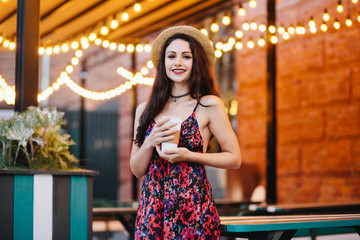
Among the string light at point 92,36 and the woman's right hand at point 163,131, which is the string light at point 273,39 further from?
the woman's right hand at point 163,131

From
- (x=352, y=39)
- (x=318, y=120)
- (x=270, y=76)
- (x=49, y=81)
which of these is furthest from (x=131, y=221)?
(x=49, y=81)

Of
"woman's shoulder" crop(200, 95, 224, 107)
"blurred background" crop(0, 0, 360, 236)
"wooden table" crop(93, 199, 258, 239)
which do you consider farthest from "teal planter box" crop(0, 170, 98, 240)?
"blurred background" crop(0, 0, 360, 236)

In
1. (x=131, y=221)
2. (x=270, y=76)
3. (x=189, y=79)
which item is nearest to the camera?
(x=189, y=79)

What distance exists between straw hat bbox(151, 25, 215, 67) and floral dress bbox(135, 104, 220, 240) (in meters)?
0.37

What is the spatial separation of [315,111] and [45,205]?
5.04m

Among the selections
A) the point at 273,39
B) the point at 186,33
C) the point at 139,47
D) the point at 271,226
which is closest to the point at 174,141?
the point at 186,33

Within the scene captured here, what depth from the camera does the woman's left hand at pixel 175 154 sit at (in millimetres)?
2357

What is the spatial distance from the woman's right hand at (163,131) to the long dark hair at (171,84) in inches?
8.6

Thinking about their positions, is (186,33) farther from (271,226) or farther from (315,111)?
(315,111)

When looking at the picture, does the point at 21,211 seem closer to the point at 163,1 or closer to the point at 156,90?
the point at 156,90

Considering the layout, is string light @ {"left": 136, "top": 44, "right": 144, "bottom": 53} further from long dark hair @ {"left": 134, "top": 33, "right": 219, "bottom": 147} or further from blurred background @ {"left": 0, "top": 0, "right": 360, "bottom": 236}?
long dark hair @ {"left": 134, "top": 33, "right": 219, "bottom": 147}

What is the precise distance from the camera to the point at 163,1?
23.2 ft

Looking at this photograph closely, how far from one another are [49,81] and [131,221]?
343 inches

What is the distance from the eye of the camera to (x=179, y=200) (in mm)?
2449
